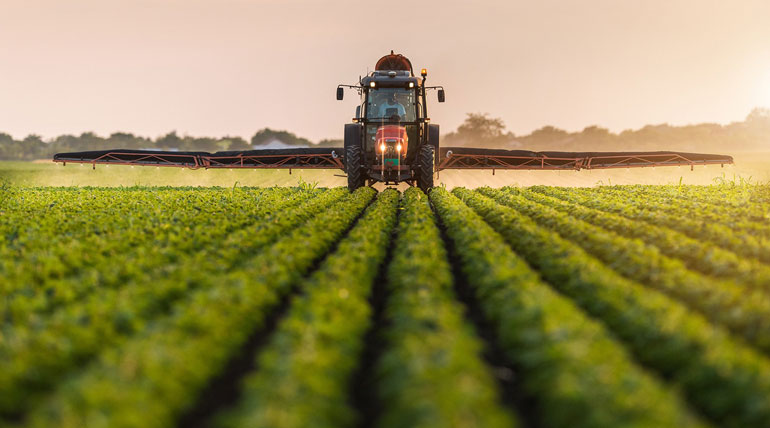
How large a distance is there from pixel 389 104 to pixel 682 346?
51.8ft

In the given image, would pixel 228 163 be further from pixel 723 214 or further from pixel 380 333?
pixel 380 333

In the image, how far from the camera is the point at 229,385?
178 inches

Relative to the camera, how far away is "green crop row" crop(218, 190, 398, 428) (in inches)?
132

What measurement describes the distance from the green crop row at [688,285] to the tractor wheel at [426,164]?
9984mm

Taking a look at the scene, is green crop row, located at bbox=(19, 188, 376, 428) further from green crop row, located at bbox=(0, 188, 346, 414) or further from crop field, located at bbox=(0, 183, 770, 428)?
green crop row, located at bbox=(0, 188, 346, 414)

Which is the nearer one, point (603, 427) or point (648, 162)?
point (603, 427)

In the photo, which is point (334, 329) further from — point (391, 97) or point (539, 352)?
point (391, 97)

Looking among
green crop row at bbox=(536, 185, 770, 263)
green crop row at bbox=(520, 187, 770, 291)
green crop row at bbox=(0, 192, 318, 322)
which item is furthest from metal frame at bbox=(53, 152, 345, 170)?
green crop row at bbox=(520, 187, 770, 291)

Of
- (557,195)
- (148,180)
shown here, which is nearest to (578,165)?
(557,195)

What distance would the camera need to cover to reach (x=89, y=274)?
260 inches

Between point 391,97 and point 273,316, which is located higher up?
point 391,97

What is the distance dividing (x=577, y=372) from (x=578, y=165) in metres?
23.2

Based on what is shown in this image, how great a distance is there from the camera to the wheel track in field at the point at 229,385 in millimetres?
4030

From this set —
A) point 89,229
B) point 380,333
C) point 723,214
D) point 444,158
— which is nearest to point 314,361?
point 380,333
